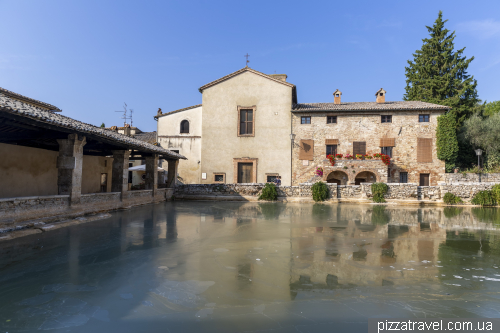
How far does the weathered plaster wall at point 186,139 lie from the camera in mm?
24703

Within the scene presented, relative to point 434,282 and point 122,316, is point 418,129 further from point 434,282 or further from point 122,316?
point 122,316

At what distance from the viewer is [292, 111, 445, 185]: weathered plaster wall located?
22.6 meters

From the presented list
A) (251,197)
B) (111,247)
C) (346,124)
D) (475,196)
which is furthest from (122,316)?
(346,124)

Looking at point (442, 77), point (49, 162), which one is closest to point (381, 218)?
point (49, 162)

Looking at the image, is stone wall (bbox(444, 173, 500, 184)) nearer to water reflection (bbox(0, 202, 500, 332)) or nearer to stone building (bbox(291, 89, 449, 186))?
stone building (bbox(291, 89, 449, 186))

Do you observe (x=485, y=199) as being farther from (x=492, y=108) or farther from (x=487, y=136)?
(x=492, y=108)

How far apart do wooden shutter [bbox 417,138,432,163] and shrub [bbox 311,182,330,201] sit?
10.1 metres

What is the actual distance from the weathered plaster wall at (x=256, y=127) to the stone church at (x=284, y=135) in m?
0.09

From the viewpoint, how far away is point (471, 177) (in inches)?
817

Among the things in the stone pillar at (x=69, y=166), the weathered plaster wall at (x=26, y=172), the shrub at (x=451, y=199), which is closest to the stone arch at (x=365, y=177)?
the shrub at (x=451, y=199)

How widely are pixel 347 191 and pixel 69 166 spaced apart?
16350 millimetres

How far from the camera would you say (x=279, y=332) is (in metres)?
2.69

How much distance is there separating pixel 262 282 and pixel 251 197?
1558cm

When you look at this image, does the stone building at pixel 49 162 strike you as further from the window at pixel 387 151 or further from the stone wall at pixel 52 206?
the window at pixel 387 151
